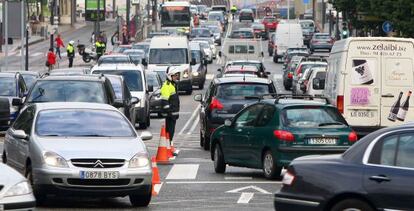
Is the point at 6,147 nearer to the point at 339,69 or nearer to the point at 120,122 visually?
the point at 120,122

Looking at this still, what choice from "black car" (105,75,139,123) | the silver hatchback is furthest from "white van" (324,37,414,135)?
the silver hatchback

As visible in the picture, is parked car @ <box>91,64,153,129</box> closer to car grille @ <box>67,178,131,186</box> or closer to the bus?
car grille @ <box>67,178,131,186</box>

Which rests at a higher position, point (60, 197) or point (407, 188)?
point (407, 188)

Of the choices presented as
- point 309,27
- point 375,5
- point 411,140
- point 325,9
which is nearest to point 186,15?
point 309,27

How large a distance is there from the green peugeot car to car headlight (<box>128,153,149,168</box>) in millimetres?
4088

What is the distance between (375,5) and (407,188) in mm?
43780

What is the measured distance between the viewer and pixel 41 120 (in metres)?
18.8

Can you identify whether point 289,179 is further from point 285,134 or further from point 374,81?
point 374,81

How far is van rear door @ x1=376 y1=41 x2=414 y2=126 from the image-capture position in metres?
27.7

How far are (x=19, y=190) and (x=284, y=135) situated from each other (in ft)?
26.2

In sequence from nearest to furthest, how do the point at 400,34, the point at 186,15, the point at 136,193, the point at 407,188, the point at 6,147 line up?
the point at 407,188, the point at 136,193, the point at 6,147, the point at 400,34, the point at 186,15

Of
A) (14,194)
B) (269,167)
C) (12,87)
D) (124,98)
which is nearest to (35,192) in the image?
(14,194)

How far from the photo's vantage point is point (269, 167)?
22.0 metres

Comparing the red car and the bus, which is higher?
the bus
